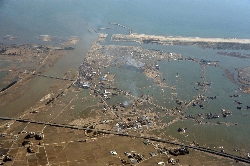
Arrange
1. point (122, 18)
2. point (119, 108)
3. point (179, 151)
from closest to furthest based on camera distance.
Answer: point (179, 151) → point (119, 108) → point (122, 18)

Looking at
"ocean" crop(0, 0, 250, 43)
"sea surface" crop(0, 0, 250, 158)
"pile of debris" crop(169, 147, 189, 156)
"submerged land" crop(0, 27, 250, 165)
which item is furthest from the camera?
"ocean" crop(0, 0, 250, 43)

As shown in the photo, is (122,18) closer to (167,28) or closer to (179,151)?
(167,28)

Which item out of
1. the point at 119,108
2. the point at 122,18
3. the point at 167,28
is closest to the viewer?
the point at 119,108

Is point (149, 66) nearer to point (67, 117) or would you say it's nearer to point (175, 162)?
point (67, 117)

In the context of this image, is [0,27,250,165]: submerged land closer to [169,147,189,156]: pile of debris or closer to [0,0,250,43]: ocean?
[169,147,189,156]: pile of debris

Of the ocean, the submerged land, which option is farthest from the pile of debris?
the ocean

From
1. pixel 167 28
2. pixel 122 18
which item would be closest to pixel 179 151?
pixel 167 28

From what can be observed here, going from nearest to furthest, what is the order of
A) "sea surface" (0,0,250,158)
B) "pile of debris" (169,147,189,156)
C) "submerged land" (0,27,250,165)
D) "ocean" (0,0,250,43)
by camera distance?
"submerged land" (0,27,250,165) → "pile of debris" (169,147,189,156) → "sea surface" (0,0,250,158) → "ocean" (0,0,250,43)
